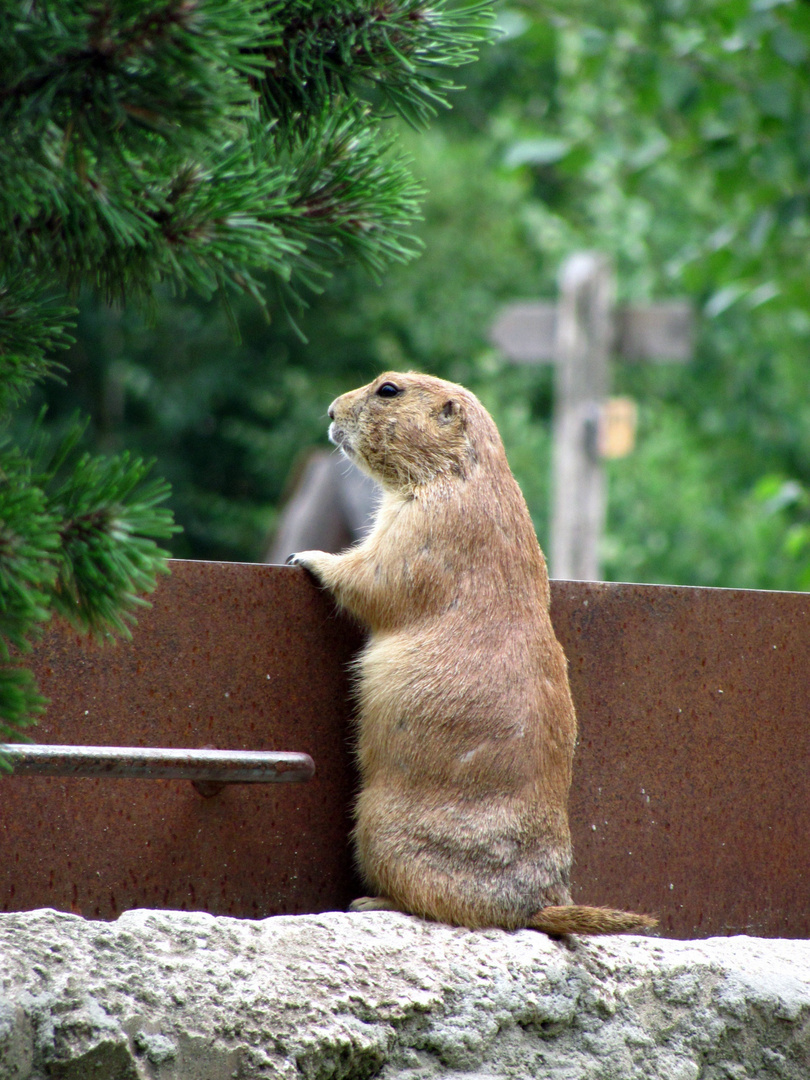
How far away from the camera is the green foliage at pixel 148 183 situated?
1253 millimetres

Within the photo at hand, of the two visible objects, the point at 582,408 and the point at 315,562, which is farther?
the point at 582,408

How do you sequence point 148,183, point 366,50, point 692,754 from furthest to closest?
point 692,754 < point 366,50 < point 148,183

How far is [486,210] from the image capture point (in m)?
16.3

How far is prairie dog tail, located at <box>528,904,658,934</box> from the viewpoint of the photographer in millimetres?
2041

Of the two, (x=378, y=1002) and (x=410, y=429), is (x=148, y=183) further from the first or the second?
(x=378, y=1002)

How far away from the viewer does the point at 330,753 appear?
2352 millimetres

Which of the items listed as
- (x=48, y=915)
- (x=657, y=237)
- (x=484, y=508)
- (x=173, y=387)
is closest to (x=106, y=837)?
(x=48, y=915)

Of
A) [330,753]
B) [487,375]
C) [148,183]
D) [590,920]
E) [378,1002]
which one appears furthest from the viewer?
[487,375]

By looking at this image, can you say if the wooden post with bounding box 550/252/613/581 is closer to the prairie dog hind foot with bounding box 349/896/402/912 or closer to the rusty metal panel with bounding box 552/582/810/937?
the rusty metal panel with bounding box 552/582/810/937

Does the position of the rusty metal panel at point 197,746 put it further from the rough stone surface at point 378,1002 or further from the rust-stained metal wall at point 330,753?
the rough stone surface at point 378,1002

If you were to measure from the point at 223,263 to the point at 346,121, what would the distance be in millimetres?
401

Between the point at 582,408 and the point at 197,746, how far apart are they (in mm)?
7531

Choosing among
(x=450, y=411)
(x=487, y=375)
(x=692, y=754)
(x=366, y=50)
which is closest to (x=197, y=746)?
(x=450, y=411)

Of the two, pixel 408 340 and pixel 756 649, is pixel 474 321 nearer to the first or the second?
pixel 408 340
